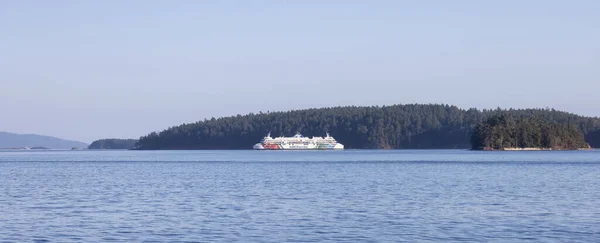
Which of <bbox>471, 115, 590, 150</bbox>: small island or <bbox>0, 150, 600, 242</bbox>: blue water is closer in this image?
<bbox>0, 150, 600, 242</bbox>: blue water

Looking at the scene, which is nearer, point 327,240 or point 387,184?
point 327,240

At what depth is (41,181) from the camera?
56.3 meters

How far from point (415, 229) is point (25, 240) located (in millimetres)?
11494

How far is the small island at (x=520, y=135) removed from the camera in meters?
152

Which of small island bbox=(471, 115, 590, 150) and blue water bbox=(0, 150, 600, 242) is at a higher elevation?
small island bbox=(471, 115, 590, 150)

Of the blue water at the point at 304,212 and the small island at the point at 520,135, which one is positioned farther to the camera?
the small island at the point at 520,135

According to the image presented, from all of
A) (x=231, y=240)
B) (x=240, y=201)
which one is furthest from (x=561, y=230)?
(x=240, y=201)

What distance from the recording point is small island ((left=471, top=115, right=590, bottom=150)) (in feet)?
498

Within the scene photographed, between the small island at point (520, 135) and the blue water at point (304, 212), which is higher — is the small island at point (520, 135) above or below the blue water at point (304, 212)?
above

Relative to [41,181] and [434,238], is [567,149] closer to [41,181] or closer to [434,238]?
[41,181]

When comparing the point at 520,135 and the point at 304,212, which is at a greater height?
the point at 520,135

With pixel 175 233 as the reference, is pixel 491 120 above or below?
above

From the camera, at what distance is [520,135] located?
15650cm

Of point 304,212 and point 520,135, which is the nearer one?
point 304,212
